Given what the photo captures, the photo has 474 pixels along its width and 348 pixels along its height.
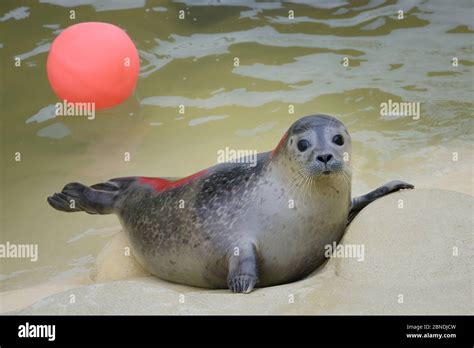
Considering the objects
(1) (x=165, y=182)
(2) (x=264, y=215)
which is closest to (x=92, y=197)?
(1) (x=165, y=182)

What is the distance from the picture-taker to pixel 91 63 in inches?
208

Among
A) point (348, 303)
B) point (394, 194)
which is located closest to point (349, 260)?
point (348, 303)

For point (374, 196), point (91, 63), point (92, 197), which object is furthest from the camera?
point (91, 63)

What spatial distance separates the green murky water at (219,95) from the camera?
17.6 ft

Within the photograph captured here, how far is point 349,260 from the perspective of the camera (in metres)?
3.39

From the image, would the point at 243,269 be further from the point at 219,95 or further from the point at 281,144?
the point at 219,95

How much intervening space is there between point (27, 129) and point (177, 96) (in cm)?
120

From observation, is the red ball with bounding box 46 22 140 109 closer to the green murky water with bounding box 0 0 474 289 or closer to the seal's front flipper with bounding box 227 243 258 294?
the green murky water with bounding box 0 0 474 289

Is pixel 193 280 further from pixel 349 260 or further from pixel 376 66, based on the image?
pixel 376 66

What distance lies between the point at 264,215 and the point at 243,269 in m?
0.29

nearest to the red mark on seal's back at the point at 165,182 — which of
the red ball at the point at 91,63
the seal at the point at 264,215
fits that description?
the seal at the point at 264,215

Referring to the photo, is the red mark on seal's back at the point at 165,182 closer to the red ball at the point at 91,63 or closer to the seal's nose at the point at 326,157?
the seal's nose at the point at 326,157

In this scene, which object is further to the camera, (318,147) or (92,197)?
(92,197)

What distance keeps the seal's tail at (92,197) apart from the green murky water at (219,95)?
1.16 feet
